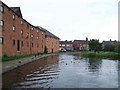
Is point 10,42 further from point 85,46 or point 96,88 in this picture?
point 85,46

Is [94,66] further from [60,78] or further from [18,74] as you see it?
[60,78]

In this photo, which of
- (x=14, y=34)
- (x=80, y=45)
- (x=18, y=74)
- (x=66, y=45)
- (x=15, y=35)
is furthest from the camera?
(x=66, y=45)

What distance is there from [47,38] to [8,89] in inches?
3192

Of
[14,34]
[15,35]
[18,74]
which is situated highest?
[14,34]

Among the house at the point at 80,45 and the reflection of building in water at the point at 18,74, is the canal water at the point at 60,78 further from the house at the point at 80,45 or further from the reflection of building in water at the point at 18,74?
the house at the point at 80,45

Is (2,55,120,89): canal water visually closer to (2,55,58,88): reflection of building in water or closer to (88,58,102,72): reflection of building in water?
(2,55,58,88): reflection of building in water

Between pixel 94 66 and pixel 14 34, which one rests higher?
pixel 14 34

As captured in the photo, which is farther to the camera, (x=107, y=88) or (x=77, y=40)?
(x=77, y=40)

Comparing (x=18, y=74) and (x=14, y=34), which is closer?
(x=18, y=74)

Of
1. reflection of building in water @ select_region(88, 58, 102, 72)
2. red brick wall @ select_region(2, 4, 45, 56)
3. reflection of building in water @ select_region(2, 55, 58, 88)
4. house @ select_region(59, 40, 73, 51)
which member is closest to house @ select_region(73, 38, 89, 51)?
house @ select_region(59, 40, 73, 51)

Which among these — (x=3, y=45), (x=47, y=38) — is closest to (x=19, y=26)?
(x=3, y=45)

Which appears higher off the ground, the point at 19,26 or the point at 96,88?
the point at 19,26

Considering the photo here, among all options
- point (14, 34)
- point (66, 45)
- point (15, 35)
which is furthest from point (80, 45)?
point (14, 34)

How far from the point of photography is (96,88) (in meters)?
14.1
